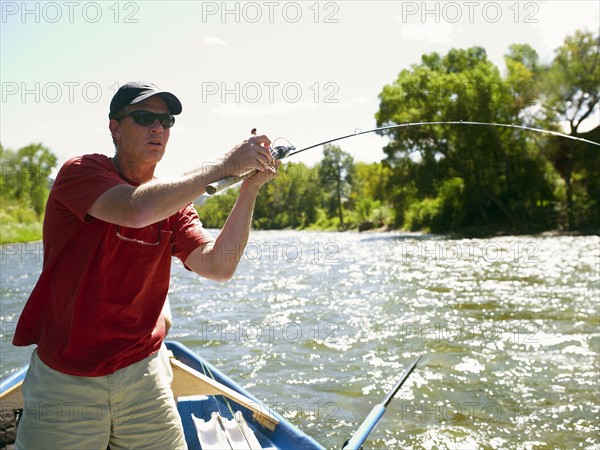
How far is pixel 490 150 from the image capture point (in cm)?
3572

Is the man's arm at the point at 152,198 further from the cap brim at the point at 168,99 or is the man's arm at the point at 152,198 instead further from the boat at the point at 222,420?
the boat at the point at 222,420

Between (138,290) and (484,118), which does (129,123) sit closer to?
(138,290)

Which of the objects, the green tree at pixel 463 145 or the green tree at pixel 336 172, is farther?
the green tree at pixel 336 172

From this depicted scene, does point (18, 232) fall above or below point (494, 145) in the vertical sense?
below

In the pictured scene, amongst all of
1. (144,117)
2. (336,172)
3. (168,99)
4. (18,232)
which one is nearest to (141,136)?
(144,117)

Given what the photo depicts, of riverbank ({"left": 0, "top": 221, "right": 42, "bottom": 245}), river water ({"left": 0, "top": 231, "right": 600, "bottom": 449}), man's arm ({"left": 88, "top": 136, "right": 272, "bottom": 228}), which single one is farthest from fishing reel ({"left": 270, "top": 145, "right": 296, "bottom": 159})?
riverbank ({"left": 0, "top": 221, "right": 42, "bottom": 245})

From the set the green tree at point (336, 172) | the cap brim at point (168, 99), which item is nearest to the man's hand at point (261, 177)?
the cap brim at point (168, 99)

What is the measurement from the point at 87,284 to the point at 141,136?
1.96 ft

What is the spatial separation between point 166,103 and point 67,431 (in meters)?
1.27

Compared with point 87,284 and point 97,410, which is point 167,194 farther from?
point 97,410

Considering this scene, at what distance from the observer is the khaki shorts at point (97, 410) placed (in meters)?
2.04

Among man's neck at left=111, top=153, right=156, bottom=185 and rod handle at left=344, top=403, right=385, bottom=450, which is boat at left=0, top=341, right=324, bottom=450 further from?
man's neck at left=111, top=153, right=156, bottom=185

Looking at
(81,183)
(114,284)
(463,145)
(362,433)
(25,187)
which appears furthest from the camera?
(25,187)

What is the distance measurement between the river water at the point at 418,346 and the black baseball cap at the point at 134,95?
156 inches
